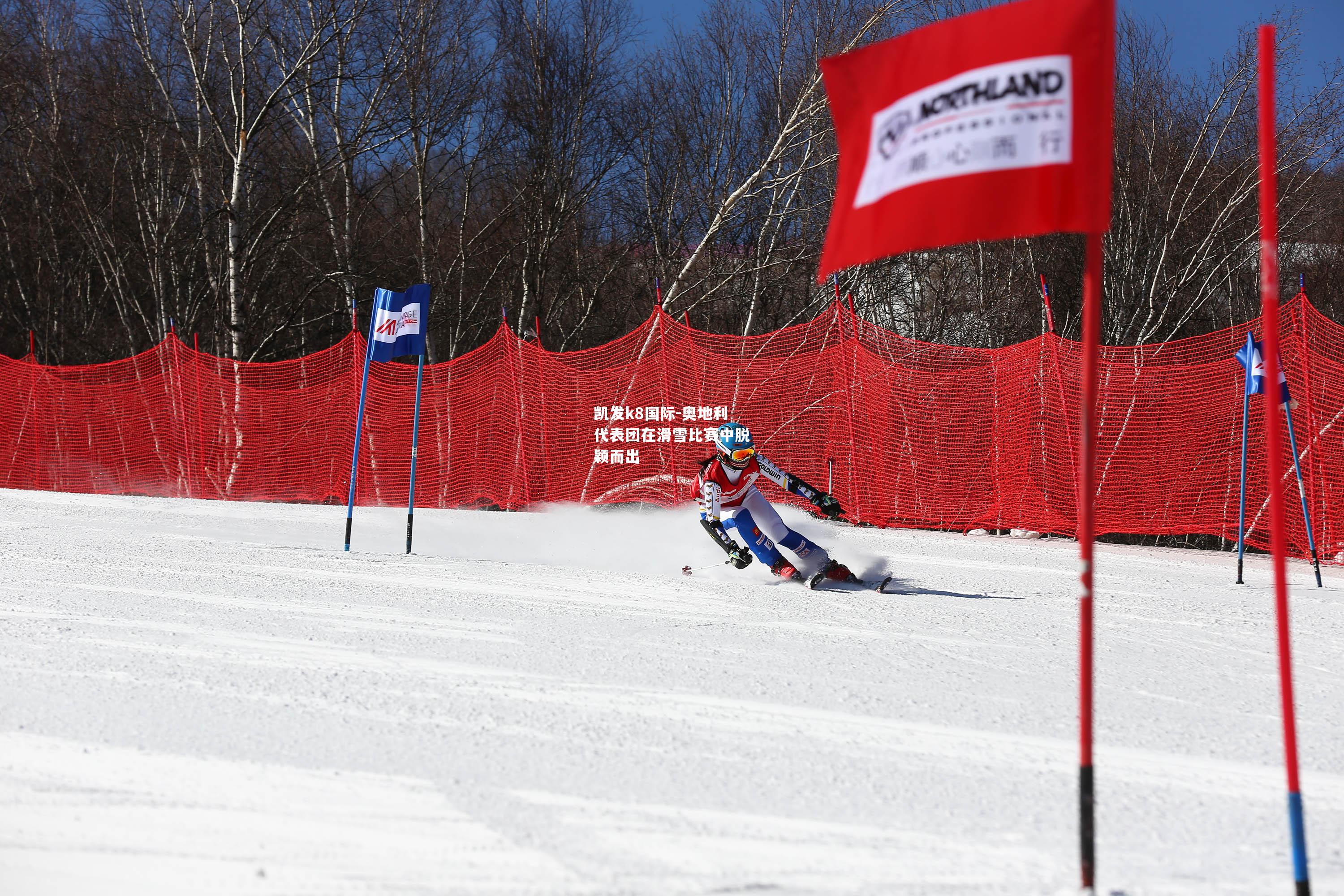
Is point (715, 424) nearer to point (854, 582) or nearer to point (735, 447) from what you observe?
point (735, 447)

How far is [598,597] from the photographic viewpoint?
8.08m

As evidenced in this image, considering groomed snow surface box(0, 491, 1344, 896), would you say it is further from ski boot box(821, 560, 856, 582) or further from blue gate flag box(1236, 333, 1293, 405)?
blue gate flag box(1236, 333, 1293, 405)

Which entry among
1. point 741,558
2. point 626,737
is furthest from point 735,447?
point 626,737

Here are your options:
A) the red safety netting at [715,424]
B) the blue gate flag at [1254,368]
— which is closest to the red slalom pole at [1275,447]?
the blue gate flag at [1254,368]

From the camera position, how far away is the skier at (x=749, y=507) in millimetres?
9102

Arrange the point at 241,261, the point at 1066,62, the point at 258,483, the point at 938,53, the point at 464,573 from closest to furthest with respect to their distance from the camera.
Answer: the point at 1066,62 < the point at 938,53 < the point at 464,573 < the point at 258,483 < the point at 241,261

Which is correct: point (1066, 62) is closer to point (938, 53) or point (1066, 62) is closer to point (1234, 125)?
point (938, 53)

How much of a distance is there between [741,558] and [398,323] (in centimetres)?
428

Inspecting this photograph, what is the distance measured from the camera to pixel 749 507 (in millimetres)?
9352

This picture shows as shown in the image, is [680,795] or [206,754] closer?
[680,795]

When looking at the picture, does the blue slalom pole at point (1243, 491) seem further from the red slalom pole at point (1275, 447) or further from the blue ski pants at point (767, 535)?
the red slalom pole at point (1275, 447)

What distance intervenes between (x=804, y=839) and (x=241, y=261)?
62.5ft

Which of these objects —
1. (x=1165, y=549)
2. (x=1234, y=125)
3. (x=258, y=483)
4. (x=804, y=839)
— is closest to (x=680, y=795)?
(x=804, y=839)

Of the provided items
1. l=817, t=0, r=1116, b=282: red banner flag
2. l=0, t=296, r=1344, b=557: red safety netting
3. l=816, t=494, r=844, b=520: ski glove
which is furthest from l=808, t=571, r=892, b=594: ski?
l=817, t=0, r=1116, b=282: red banner flag
